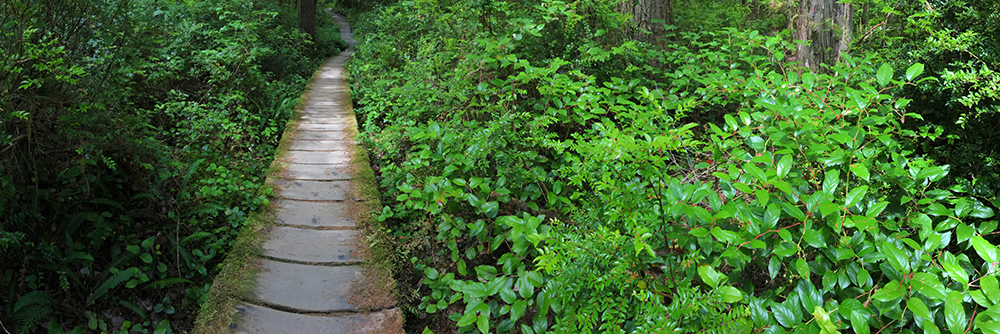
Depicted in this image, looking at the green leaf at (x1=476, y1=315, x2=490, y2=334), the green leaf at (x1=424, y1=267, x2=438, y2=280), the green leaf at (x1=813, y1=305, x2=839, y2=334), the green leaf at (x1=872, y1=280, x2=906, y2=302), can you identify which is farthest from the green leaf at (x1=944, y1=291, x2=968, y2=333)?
the green leaf at (x1=424, y1=267, x2=438, y2=280)

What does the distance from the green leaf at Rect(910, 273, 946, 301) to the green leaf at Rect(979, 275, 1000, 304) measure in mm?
103

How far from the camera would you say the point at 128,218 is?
3645 mm

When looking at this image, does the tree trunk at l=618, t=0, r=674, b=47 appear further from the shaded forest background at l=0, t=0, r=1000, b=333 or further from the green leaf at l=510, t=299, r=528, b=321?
the green leaf at l=510, t=299, r=528, b=321

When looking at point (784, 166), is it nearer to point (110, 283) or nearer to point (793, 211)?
point (793, 211)

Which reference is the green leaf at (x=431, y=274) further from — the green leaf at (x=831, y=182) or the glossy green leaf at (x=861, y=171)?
the glossy green leaf at (x=861, y=171)

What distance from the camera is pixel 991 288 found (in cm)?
152

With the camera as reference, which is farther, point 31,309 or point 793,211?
point 31,309

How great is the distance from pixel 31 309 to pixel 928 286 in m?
4.70

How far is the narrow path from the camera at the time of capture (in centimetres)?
277

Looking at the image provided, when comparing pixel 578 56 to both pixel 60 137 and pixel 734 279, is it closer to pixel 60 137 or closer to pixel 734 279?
pixel 734 279

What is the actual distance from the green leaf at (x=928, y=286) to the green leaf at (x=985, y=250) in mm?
159

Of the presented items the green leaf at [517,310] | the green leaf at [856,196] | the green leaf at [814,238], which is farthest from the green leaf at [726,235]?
the green leaf at [517,310]

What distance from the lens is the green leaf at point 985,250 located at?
1600 millimetres

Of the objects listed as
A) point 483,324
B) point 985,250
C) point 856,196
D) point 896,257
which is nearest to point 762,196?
point 856,196
